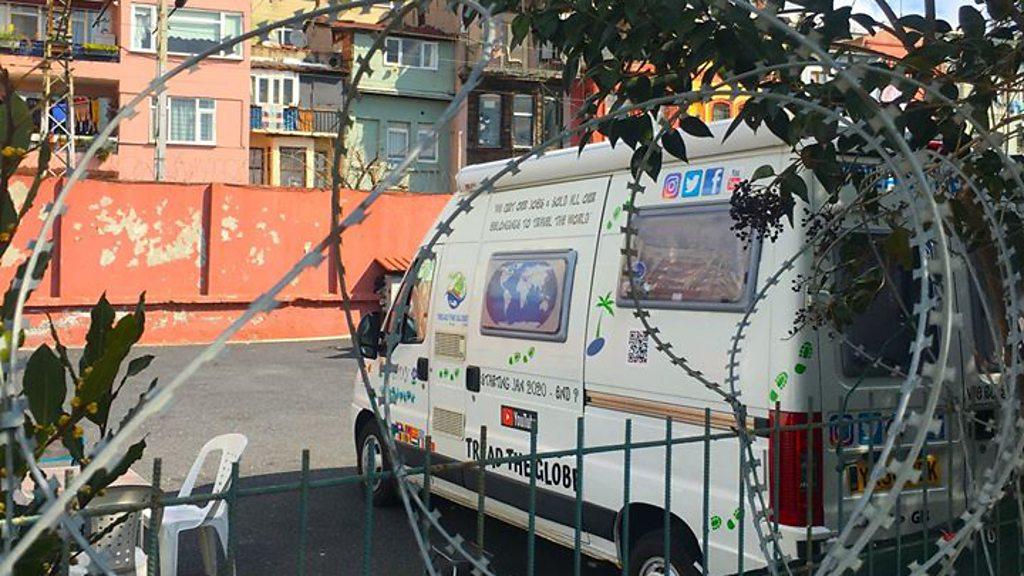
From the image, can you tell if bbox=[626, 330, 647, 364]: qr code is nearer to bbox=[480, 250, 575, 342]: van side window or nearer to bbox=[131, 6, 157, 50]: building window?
bbox=[480, 250, 575, 342]: van side window

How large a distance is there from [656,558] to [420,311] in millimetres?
2503

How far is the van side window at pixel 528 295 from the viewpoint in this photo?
16.3 feet

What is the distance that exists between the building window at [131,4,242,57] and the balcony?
3.44 meters

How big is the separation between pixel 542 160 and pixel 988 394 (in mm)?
2501

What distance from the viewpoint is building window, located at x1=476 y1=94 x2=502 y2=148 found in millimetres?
38156

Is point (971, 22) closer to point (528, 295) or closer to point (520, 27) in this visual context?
point (520, 27)

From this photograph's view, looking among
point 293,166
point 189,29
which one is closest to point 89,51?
point 189,29

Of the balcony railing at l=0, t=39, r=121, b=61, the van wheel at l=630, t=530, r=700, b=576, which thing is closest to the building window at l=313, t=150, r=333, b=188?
the balcony railing at l=0, t=39, r=121, b=61

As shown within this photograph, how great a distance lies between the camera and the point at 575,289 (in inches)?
193

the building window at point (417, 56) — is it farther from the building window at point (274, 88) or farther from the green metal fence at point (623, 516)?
the green metal fence at point (623, 516)

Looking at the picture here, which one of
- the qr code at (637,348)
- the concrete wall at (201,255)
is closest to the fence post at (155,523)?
the qr code at (637,348)

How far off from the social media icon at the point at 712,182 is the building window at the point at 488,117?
1354 inches

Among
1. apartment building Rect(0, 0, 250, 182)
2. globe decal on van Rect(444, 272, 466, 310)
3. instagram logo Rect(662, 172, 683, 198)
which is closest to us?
instagram logo Rect(662, 172, 683, 198)

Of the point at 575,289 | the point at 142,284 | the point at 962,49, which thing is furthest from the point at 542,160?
the point at 142,284
